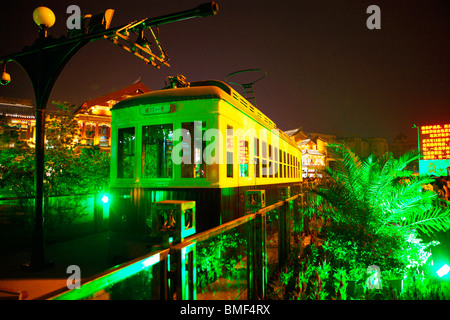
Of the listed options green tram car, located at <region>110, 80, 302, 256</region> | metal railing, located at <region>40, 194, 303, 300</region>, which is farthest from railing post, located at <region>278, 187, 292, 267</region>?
green tram car, located at <region>110, 80, 302, 256</region>

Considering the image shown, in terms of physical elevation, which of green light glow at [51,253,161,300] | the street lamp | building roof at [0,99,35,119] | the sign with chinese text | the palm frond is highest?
building roof at [0,99,35,119]

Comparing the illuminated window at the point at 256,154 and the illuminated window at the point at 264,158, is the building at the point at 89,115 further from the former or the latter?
the illuminated window at the point at 256,154

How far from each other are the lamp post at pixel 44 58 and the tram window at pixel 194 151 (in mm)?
2000

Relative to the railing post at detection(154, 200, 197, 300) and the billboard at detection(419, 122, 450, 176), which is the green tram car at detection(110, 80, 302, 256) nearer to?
the railing post at detection(154, 200, 197, 300)

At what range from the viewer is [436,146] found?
25.9 m

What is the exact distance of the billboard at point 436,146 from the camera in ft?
83.2

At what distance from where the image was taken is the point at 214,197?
16.6ft

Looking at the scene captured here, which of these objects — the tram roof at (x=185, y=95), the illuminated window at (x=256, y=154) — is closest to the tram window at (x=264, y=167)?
the illuminated window at (x=256, y=154)

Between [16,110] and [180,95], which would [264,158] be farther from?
[16,110]

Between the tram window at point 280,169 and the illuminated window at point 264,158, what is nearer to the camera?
the illuminated window at point 264,158

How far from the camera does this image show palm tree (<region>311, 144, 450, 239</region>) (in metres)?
3.92

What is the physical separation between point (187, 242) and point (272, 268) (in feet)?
10.8

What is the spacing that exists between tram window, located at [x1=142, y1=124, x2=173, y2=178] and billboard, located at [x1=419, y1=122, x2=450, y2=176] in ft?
87.9
